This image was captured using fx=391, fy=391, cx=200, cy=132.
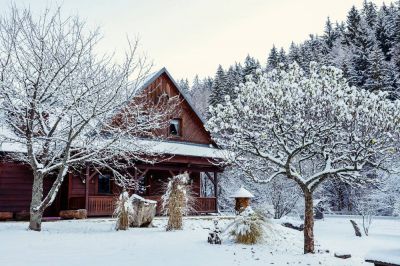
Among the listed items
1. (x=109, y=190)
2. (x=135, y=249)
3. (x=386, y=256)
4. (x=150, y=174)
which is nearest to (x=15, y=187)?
(x=109, y=190)

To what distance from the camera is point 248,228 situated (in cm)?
1173

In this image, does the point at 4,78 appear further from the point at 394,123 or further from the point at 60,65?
the point at 394,123

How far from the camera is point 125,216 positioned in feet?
46.1

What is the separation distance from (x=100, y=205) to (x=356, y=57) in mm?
46281

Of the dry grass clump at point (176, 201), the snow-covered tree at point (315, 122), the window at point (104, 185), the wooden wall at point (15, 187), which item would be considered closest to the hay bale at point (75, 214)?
the wooden wall at point (15, 187)

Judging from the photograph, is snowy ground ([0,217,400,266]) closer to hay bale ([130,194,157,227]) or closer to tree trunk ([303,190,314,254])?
tree trunk ([303,190,314,254])

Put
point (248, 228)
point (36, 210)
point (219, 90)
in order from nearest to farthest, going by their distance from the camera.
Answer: point (248, 228) → point (36, 210) → point (219, 90)

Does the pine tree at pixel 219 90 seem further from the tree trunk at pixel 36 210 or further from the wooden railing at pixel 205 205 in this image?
the tree trunk at pixel 36 210

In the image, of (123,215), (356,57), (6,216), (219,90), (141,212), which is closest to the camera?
(123,215)

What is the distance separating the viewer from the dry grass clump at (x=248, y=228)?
38.3 ft

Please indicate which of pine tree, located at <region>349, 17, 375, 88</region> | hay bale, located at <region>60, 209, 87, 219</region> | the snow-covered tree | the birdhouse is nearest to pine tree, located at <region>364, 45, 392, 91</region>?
pine tree, located at <region>349, 17, 375, 88</region>

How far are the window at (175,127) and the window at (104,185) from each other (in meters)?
5.09

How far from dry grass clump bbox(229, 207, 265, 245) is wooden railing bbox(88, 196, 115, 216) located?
868cm

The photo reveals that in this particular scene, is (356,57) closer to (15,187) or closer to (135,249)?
(15,187)
